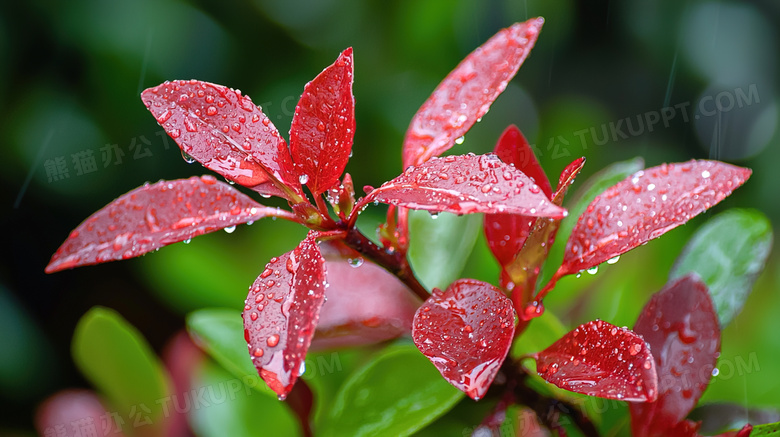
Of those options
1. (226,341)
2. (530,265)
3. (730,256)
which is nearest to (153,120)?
(226,341)

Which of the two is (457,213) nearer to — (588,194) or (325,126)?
(325,126)

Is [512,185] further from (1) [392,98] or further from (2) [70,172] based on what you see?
(2) [70,172]

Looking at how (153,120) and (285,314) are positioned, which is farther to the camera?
(153,120)

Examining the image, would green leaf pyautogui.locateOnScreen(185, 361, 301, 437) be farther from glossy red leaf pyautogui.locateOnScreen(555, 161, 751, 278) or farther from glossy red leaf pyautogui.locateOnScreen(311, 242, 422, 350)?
glossy red leaf pyautogui.locateOnScreen(555, 161, 751, 278)

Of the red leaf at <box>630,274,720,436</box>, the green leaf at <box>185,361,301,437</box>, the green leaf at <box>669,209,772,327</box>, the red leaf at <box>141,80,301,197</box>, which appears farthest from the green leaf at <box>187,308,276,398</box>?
the green leaf at <box>669,209,772,327</box>

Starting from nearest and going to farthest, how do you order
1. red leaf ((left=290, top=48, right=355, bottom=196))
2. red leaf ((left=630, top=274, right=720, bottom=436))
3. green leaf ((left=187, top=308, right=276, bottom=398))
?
red leaf ((left=290, top=48, right=355, bottom=196)), red leaf ((left=630, top=274, right=720, bottom=436)), green leaf ((left=187, top=308, right=276, bottom=398))

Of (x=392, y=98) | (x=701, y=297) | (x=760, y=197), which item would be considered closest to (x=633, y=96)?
(x=760, y=197)
